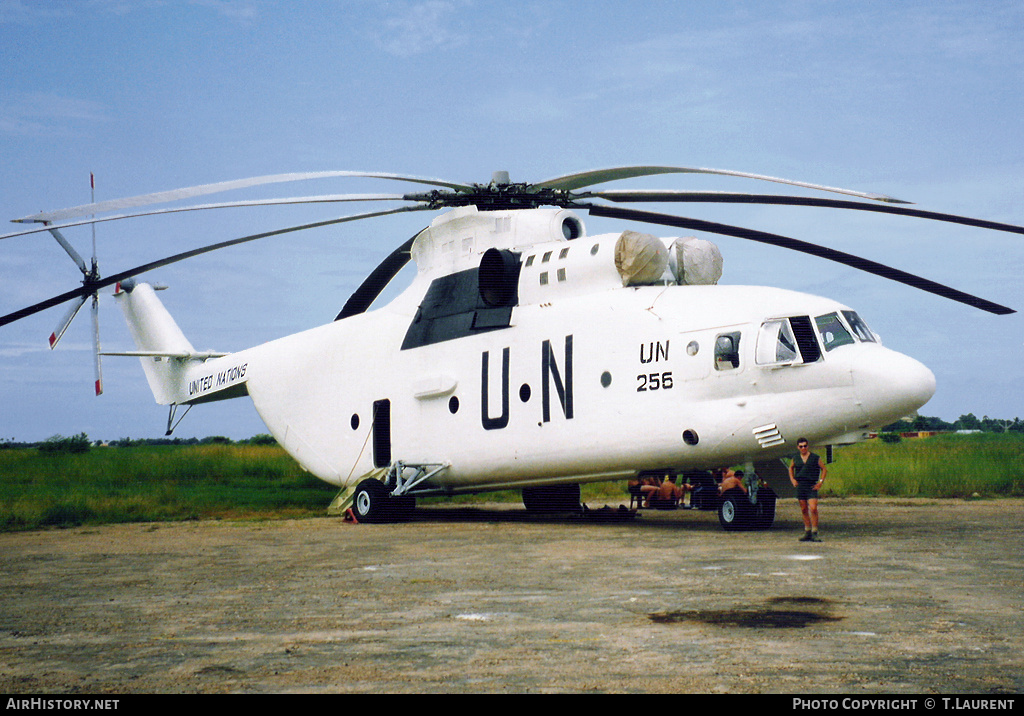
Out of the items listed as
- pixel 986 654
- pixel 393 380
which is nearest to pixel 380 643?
pixel 986 654

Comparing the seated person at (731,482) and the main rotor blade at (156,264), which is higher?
the main rotor blade at (156,264)

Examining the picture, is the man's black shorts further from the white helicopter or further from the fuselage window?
the fuselage window

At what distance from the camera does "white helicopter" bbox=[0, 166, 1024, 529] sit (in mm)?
13586

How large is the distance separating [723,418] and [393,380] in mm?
7511

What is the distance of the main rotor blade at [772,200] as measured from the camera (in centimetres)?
1309

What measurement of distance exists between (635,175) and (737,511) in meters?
5.62

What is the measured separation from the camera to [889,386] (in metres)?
13.0

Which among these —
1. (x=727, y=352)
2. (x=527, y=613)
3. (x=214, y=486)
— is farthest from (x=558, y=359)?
(x=214, y=486)

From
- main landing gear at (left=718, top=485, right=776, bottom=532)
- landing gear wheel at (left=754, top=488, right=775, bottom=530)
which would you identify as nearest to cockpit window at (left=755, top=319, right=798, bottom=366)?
main landing gear at (left=718, top=485, right=776, bottom=532)

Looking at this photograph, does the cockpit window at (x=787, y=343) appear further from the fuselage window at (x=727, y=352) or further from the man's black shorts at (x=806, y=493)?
the man's black shorts at (x=806, y=493)

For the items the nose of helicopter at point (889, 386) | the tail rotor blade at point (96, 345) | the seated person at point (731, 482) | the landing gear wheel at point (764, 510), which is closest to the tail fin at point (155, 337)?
the tail rotor blade at point (96, 345)

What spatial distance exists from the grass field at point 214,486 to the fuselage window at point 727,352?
1105cm

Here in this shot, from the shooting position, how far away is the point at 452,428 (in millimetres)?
17812

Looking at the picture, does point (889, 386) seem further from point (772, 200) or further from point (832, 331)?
point (772, 200)
